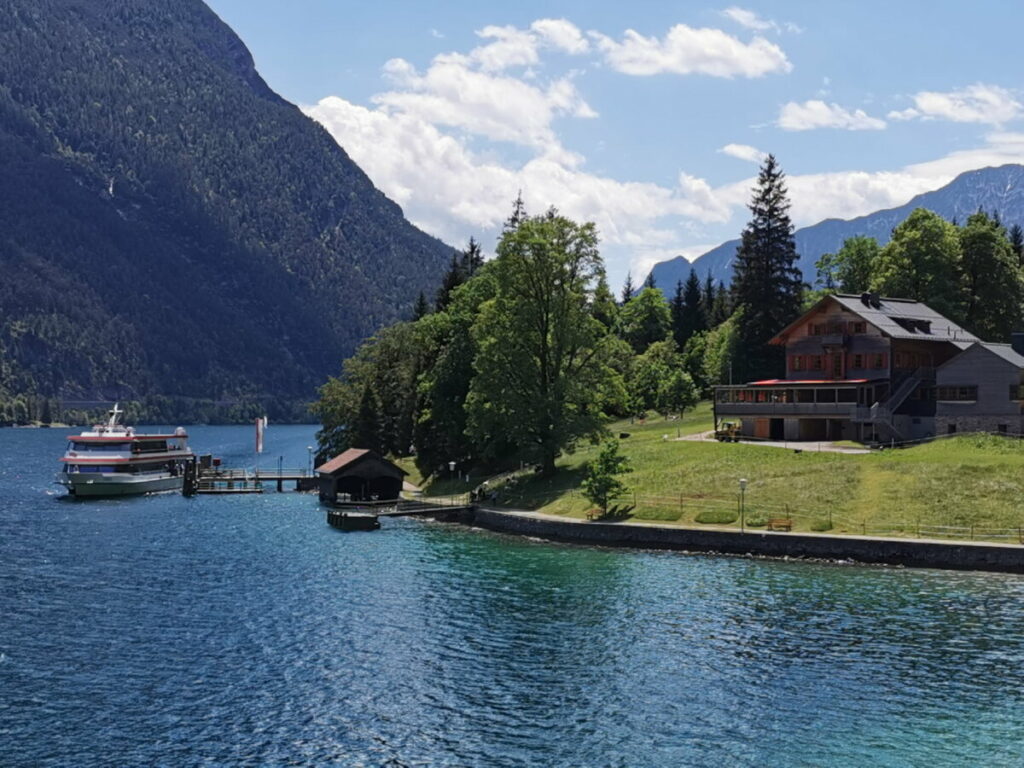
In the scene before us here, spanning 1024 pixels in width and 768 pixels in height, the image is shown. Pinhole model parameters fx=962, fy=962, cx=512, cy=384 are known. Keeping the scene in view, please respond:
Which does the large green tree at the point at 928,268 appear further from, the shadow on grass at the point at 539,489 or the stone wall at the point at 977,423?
the shadow on grass at the point at 539,489

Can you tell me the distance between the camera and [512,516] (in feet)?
241

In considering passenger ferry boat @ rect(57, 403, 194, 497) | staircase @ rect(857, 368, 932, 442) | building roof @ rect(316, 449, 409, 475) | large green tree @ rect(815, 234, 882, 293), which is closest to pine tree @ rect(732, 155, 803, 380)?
large green tree @ rect(815, 234, 882, 293)

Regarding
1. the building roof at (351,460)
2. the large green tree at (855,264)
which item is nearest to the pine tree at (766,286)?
the large green tree at (855,264)

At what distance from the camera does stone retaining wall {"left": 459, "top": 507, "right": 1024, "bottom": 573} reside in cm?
5491

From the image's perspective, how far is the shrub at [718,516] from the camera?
64375mm

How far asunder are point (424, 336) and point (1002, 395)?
57.4m

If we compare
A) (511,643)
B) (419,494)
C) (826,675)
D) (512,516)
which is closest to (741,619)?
(826,675)

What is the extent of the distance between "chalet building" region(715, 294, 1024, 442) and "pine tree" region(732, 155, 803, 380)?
1608 cm

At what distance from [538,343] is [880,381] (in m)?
30.1

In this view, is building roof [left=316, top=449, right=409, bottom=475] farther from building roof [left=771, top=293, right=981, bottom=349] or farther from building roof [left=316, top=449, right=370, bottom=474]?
building roof [left=771, top=293, right=981, bottom=349]

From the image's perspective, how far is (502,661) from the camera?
124 ft

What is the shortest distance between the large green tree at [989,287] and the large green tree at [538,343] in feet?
154

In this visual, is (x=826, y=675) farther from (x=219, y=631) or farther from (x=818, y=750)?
(x=219, y=631)

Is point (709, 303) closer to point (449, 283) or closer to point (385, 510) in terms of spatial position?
point (449, 283)
